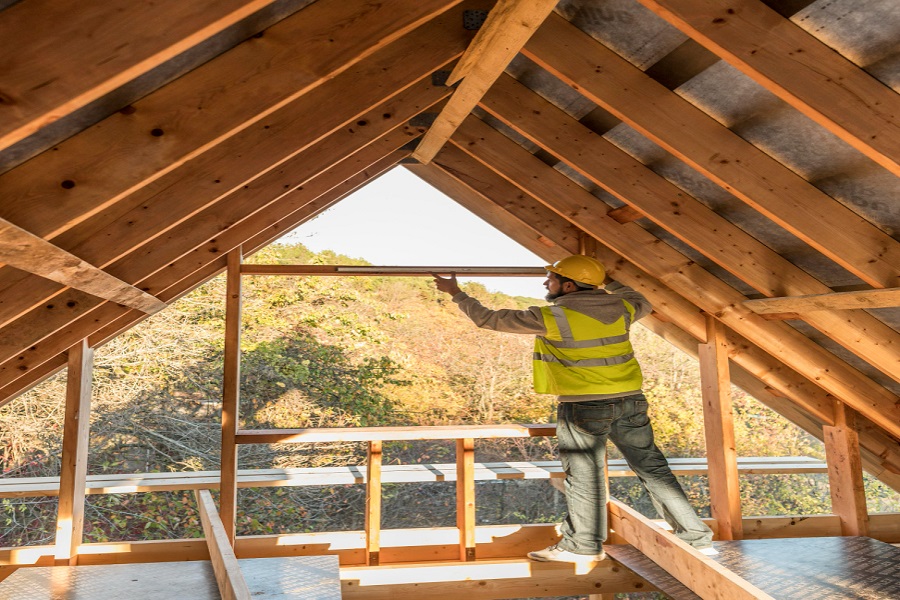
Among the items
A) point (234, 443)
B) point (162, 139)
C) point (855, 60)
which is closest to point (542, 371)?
point (234, 443)

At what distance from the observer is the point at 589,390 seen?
388 centimetres

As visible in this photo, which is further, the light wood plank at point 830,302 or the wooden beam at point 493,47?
the light wood plank at point 830,302

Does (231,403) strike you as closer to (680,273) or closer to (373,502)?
(373,502)

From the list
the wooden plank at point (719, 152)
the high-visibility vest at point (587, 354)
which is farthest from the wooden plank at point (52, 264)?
the high-visibility vest at point (587, 354)

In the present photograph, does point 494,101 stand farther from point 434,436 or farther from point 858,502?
point 858,502

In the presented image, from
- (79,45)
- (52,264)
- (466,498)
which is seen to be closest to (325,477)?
(466,498)

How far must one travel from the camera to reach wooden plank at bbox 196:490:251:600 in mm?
2109

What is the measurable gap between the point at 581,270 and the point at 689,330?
956 millimetres

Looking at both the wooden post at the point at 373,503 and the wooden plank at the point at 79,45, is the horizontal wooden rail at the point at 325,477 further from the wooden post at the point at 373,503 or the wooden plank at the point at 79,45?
the wooden plank at the point at 79,45

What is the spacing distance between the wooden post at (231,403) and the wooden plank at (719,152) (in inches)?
97.0

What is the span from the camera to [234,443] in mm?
4207

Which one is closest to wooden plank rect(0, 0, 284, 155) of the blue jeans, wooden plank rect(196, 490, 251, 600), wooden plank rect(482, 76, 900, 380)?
wooden plank rect(196, 490, 251, 600)

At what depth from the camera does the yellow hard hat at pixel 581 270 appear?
4.04 metres

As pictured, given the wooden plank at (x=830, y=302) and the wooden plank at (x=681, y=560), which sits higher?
the wooden plank at (x=830, y=302)
